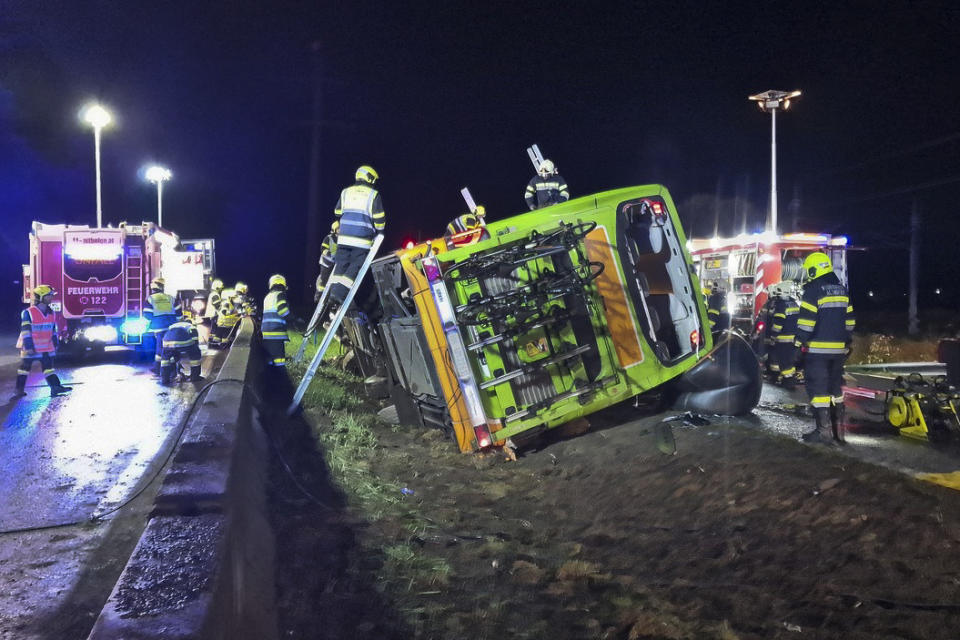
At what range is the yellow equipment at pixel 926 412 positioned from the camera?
5930 millimetres

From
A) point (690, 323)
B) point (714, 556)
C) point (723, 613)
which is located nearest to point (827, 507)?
point (714, 556)

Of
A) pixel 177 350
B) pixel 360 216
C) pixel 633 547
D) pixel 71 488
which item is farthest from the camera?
pixel 177 350

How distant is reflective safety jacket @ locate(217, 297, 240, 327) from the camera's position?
14.9m

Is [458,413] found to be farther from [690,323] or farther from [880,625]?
[880,625]

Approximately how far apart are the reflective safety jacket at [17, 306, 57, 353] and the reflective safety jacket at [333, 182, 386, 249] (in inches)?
205

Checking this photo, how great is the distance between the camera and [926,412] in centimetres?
602

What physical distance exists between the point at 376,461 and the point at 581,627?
334 cm

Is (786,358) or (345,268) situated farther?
(786,358)

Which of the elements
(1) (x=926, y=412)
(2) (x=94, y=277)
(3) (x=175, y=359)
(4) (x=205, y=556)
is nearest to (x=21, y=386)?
(3) (x=175, y=359)

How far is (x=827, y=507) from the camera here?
13.8 feet

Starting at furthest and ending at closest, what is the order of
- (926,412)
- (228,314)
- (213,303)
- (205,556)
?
(213,303) < (228,314) < (926,412) < (205,556)

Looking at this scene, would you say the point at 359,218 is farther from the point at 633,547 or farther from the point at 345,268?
the point at 633,547

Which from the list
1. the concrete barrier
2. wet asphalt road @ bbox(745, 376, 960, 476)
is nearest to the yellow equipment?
wet asphalt road @ bbox(745, 376, 960, 476)

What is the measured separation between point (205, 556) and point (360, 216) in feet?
17.3
